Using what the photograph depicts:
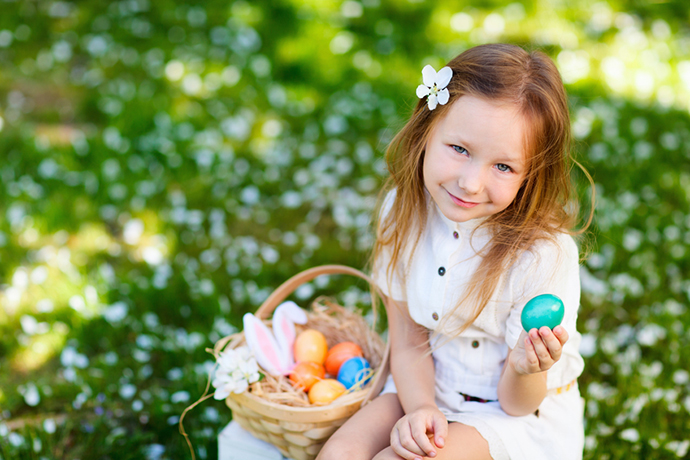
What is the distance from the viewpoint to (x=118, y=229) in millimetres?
2939

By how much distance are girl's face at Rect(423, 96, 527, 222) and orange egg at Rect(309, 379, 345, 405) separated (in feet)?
2.00

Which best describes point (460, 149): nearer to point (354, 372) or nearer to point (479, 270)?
point (479, 270)

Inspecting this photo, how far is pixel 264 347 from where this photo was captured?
1.76m

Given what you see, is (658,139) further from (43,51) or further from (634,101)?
(43,51)

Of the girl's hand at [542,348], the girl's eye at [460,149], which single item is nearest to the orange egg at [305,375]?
the girl's hand at [542,348]

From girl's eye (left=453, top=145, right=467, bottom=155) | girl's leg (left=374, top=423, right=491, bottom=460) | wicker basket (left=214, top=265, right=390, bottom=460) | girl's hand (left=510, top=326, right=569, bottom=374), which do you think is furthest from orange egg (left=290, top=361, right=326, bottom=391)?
girl's eye (left=453, top=145, right=467, bottom=155)

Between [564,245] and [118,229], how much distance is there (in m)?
2.17

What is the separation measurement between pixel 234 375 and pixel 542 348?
79cm

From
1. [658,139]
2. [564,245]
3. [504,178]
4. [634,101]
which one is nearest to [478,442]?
[564,245]

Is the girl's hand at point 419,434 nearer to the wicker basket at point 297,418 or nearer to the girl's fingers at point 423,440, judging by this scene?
the girl's fingers at point 423,440

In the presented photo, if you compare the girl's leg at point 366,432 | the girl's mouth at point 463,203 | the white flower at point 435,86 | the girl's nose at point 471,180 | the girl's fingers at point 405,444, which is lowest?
the girl's leg at point 366,432

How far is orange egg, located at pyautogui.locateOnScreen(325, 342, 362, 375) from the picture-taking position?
186cm

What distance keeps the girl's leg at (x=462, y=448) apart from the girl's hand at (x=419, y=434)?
0.07ft

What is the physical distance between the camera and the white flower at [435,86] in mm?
1419
